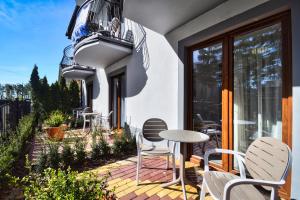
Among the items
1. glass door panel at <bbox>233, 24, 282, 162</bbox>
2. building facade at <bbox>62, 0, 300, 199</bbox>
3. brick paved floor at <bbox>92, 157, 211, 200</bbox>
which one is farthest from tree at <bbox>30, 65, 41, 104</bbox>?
glass door panel at <bbox>233, 24, 282, 162</bbox>

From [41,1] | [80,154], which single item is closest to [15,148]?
[80,154]

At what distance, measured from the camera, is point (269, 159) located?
1.78 meters

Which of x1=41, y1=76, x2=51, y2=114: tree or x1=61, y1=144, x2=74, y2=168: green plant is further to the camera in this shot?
x1=41, y1=76, x2=51, y2=114: tree

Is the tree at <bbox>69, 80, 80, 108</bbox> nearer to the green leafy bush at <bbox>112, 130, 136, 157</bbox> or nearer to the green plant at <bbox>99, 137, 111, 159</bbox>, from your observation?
the green leafy bush at <bbox>112, 130, 136, 157</bbox>

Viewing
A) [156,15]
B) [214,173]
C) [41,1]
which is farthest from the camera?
[41,1]

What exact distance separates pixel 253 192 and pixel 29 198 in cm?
191

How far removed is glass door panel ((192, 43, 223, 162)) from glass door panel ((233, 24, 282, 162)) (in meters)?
0.32

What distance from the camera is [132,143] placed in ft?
15.8

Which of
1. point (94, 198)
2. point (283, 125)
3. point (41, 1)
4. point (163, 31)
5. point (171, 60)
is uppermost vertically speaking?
point (41, 1)

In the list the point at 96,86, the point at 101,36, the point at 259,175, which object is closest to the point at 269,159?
the point at 259,175

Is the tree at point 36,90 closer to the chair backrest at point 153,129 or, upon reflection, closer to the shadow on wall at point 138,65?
the shadow on wall at point 138,65

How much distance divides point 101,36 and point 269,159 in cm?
506

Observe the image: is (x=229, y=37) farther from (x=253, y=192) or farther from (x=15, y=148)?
(x=15, y=148)

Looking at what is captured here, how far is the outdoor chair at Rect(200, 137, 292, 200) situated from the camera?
4.98 feet
